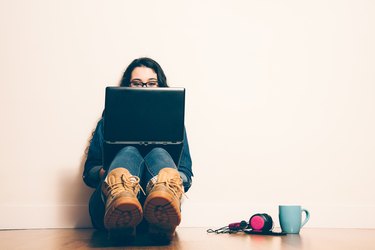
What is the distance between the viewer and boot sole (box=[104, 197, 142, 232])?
40.0 inches

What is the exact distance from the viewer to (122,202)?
39.8 inches

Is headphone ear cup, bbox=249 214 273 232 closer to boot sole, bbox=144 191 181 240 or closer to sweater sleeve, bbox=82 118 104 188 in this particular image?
boot sole, bbox=144 191 181 240

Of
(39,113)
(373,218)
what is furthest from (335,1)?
(39,113)

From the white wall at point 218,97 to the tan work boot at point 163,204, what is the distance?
82 centimetres

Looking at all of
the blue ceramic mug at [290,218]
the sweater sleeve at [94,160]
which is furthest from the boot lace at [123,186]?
the blue ceramic mug at [290,218]

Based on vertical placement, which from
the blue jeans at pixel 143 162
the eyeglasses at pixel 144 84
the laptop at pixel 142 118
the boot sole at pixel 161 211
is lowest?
the boot sole at pixel 161 211

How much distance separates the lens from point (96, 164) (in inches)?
A: 66.5

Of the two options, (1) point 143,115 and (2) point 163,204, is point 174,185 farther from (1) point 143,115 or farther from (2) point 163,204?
(1) point 143,115

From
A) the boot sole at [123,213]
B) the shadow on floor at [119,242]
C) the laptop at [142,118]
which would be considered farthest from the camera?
the laptop at [142,118]

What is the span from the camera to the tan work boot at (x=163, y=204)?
1051 millimetres

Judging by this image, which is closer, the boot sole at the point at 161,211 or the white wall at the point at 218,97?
the boot sole at the point at 161,211

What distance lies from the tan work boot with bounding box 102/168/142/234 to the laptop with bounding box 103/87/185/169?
198 mm

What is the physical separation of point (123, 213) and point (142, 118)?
38 centimetres

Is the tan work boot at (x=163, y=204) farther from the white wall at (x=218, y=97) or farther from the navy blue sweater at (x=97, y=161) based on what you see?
the white wall at (x=218, y=97)
